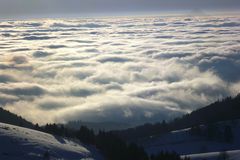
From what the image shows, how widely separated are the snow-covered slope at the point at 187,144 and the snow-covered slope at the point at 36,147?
2920 inches

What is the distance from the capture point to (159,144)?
608 ft

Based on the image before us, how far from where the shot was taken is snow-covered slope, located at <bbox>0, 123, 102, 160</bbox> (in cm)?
8419

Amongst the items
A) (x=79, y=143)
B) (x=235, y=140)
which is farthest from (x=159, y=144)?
(x=79, y=143)

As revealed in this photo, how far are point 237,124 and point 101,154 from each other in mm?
111093

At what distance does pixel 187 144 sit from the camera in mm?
181375

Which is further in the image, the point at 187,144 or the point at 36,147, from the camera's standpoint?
the point at 187,144

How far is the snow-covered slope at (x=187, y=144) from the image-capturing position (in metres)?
172

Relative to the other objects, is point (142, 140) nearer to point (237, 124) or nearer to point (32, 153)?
point (237, 124)

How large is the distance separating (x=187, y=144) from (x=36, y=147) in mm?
102548

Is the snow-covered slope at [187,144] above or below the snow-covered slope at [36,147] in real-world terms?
above

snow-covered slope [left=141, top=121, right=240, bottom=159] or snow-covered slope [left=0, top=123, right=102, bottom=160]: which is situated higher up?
snow-covered slope [left=141, top=121, right=240, bottom=159]

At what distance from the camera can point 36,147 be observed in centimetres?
8912

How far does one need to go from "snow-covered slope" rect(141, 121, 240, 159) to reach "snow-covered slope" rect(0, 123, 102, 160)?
74173 mm

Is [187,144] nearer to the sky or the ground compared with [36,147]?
nearer to the sky
